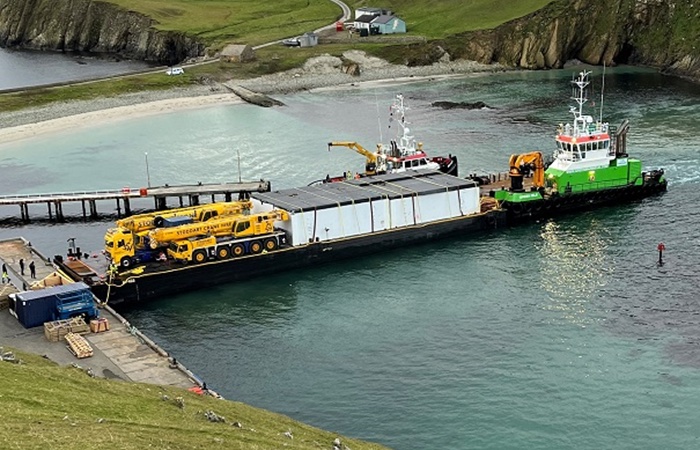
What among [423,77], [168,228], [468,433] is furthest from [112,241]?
[423,77]

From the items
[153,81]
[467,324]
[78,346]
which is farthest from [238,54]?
[78,346]

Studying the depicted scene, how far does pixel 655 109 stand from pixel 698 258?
73791mm

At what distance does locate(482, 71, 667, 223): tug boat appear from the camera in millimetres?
101938

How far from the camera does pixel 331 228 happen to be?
3617 inches

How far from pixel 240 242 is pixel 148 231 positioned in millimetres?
8066

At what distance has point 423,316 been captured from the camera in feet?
251

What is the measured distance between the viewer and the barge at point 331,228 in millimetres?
83188

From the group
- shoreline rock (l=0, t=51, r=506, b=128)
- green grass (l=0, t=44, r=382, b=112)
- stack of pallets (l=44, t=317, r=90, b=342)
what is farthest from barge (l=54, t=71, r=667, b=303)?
green grass (l=0, t=44, r=382, b=112)

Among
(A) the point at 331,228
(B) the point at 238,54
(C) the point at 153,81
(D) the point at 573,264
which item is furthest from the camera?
(B) the point at 238,54

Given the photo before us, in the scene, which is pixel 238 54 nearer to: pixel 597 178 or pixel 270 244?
pixel 597 178

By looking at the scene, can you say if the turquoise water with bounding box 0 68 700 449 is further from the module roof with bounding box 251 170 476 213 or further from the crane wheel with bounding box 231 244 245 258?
the module roof with bounding box 251 170 476 213

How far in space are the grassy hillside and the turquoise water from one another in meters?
9.07

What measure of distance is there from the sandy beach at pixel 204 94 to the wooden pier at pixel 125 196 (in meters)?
36.0

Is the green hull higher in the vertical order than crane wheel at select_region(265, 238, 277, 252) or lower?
higher
